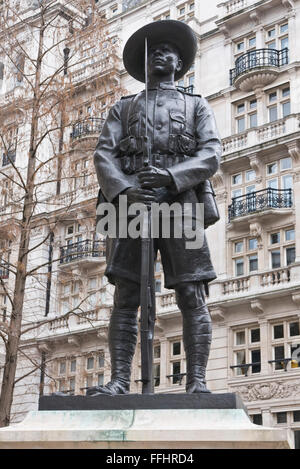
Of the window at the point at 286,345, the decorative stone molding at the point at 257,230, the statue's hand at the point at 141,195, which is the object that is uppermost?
the decorative stone molding at the point at 257,230

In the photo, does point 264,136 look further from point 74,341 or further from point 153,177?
point 153,177

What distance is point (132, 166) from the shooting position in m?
5.42

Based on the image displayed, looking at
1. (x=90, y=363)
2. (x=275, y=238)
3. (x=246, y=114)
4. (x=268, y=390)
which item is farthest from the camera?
(x=90, y=363)

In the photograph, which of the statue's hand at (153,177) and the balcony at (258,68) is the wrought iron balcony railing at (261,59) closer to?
the balcony at (258,68)

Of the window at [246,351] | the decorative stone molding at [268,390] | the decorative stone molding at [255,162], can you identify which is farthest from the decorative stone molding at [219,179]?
the decorative stone molding at [268,390]

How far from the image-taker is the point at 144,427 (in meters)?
4.14

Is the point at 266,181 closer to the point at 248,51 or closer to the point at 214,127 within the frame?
the point at 248,51

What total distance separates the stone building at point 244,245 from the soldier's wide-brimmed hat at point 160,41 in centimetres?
1515

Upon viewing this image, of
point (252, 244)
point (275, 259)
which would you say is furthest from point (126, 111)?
point (252, 244)

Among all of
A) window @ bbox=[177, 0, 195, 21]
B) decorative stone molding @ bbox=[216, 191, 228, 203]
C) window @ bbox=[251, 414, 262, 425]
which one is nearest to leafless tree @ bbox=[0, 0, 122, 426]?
window @ bbox=[251, 414, 262, 425]

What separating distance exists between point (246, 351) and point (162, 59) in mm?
19050

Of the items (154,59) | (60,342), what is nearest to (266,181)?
(60,342)

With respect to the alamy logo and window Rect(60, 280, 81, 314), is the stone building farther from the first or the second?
the alamy logo

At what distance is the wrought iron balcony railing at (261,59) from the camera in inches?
→ 1034
